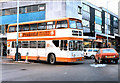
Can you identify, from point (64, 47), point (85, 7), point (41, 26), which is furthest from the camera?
point (85, 7)

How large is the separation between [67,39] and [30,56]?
5089 millimetres

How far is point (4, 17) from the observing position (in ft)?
118

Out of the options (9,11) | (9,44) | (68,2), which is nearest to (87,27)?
(68,2)

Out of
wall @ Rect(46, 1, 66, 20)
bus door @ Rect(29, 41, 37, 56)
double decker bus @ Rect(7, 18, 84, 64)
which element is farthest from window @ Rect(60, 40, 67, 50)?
wall @ Rect(46, 1, 66, 20)

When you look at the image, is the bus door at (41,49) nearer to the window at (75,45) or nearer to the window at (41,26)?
the window at (41,26)

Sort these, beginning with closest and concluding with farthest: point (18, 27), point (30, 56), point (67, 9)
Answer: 1. point (30, 56)
2. point (18, 27)
3. point (67, 9)

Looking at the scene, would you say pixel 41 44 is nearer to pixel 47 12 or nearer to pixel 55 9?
pixel 55 9

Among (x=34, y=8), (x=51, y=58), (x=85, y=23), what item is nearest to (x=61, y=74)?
(x=51, y=58)

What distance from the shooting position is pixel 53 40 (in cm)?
1611

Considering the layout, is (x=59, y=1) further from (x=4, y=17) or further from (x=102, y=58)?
(x=102, y=58)

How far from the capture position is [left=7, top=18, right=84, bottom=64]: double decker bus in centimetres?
1531

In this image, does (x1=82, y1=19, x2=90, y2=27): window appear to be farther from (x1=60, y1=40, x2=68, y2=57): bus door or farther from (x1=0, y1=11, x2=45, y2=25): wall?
(x1=60, y1=40, x2=68, y2=57): bus door

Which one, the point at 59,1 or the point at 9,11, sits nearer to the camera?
the point at 59,1

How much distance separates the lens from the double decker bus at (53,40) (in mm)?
15312
